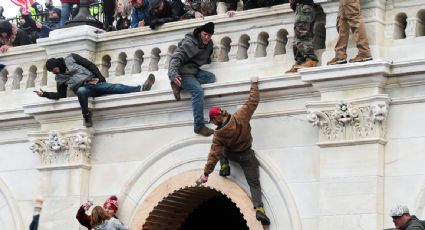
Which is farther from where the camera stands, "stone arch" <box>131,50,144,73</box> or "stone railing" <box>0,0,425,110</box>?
"stone arch" <box>131,50,144,73</box>

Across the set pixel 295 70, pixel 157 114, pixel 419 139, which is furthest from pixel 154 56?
pixel 419 139

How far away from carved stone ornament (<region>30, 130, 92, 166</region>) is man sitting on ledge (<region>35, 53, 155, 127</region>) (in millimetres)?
280

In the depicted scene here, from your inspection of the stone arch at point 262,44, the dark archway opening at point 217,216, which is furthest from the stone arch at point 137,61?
the dark archway opening at point 217,216

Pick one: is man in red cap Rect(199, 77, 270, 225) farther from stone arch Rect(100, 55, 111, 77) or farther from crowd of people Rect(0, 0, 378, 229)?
stone arch Rect(100, 55, 111, 77)

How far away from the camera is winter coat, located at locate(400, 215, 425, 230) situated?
17.6 m

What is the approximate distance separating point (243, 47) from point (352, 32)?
234 cm

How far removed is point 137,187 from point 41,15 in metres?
7.73

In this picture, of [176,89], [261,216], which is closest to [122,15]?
[176,89]

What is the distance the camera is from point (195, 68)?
2120cm

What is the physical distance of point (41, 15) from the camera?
28.6 meters

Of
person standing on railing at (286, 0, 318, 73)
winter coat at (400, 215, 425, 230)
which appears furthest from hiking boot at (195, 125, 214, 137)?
winter coat at (400, 215, 425, 230)

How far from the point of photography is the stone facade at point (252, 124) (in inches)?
756

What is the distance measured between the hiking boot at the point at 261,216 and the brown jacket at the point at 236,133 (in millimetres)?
868

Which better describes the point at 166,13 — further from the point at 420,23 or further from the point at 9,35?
the point at 420,23
